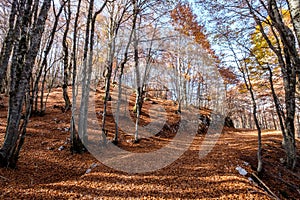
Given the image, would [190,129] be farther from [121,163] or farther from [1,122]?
[1,122]

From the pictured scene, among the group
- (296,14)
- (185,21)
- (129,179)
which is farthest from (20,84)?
(185,21)

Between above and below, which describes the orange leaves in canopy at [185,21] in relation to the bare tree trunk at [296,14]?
above

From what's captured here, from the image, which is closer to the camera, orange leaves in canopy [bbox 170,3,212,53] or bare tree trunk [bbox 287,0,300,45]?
bare tree trunk [bbox 287,0,300,45]

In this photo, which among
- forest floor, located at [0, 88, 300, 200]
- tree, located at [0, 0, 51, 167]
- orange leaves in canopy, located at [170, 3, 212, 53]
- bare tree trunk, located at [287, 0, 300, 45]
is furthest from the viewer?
orange leaves in canopy, located at [170, 3, 212, 53]

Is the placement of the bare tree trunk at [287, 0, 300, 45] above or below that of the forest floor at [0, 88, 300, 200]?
above

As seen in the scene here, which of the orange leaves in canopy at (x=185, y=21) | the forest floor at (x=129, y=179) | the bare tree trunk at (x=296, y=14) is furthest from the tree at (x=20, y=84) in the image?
the orange leaves in canopy at (x=185, y=21)

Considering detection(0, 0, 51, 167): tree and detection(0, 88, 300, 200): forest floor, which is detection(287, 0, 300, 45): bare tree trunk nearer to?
detection(0, 88, 300, 200): forest floor

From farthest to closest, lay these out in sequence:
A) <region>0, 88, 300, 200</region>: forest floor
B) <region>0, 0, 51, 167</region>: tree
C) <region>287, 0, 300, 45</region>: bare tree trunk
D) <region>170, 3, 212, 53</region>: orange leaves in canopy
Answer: <region>170, 3, 212, 53</region>: orange leaves in canopy
<region>0, 0, 51, 167</region>: tree
<region>0, 88, 300, 200</region>: forest floor
<region>287, 0, 300, 45</region>: bare tree trunk

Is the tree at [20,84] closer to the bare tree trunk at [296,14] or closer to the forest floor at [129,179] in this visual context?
the forest floor at [129,179]

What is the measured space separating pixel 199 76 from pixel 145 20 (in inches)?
364

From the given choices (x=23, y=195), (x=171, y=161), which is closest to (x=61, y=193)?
(x=23, y=195)

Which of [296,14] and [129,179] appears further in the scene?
[129,179]

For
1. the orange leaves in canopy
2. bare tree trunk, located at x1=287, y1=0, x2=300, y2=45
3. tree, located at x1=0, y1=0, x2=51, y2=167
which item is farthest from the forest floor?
the orange leaves in canopy

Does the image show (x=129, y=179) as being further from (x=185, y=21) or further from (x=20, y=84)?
(x=185, y=21)
